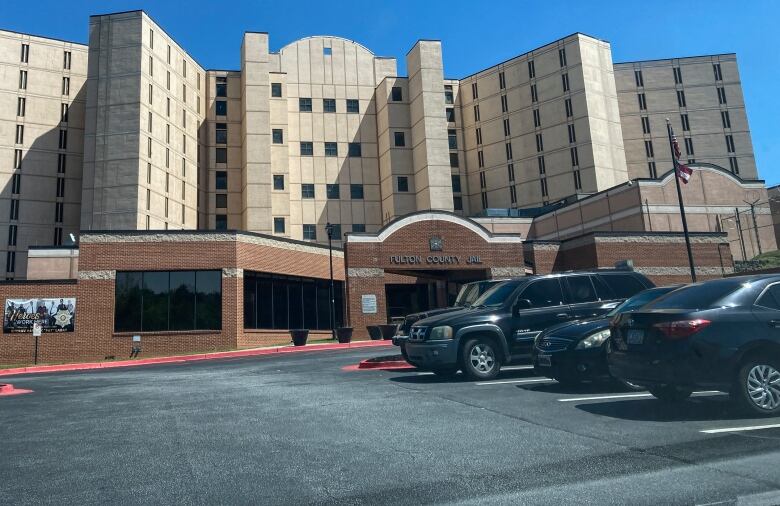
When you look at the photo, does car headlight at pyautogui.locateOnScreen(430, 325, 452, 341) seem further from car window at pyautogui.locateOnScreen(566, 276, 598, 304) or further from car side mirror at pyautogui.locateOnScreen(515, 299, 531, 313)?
car window at pyautogui.locateOnScreen(566, 276, 598, 304)

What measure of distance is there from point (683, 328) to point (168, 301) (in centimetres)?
2729

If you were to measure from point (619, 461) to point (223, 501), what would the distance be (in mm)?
3337

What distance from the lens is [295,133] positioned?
63.2 meters

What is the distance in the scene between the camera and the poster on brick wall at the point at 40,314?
28.6 m

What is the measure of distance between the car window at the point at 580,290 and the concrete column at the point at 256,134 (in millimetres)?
48785

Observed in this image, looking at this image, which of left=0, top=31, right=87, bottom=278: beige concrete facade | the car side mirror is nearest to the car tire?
the car side mirror

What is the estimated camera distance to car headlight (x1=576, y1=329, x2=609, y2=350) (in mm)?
9016

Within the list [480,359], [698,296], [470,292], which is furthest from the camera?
[470,292]

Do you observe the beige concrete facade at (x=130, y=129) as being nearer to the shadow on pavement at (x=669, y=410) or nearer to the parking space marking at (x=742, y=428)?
the shadow on pavement at (x=669, y=410)

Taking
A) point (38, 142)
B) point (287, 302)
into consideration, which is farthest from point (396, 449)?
point (38, 142)

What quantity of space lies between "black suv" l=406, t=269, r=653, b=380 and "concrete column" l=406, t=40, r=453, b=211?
48045mm

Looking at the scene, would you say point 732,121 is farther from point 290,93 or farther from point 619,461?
point 619,461

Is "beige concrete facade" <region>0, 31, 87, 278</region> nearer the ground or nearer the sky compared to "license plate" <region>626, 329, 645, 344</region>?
nearer the sky

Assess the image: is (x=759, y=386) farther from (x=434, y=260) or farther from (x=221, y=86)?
(x=221, y=86)
